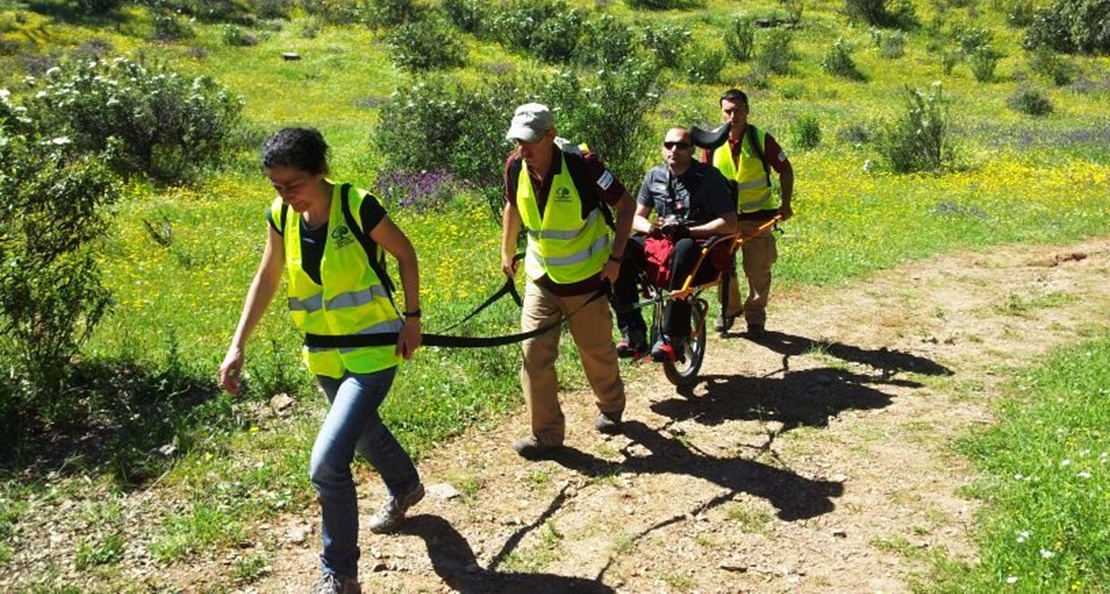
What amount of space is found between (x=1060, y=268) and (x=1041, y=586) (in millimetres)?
7766

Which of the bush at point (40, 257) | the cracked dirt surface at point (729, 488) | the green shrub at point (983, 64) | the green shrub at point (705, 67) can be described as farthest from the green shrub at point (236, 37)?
the cracked dirt surface at point (729, 488)

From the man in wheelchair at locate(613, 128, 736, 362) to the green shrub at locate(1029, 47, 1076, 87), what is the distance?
29.4m

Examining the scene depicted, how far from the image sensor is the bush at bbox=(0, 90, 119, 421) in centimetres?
593

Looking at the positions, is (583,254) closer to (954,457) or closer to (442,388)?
(442,388)

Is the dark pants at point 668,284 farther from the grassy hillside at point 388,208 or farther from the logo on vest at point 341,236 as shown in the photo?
the logo on vest at point 341,236

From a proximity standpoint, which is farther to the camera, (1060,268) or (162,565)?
(1060,268)

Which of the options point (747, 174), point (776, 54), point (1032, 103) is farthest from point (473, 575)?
point (776, 54)

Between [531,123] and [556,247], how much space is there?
771 millimetres

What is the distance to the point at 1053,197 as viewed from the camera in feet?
48.7

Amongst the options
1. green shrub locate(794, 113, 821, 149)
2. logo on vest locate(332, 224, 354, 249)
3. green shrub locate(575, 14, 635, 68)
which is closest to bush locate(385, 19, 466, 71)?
green shrub locate(575, 14, 635, 68)

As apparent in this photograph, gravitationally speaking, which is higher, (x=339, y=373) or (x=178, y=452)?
(x=339, y=373)

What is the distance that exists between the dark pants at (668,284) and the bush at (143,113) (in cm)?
1242

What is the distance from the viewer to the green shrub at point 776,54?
109 ft

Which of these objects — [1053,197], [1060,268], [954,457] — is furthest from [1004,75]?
[954,457]
